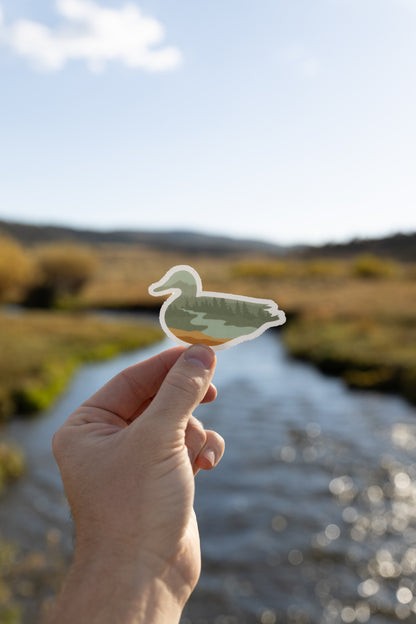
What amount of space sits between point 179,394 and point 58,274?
41.4 meters

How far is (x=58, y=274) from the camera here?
41.5m

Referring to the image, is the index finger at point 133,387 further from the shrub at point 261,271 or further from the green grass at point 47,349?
the shrub at point 261,271

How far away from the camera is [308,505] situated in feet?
34.3

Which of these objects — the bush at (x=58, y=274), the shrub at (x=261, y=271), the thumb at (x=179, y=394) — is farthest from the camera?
the shrub at (x=261, y=271)

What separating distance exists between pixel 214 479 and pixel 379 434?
5196 mm

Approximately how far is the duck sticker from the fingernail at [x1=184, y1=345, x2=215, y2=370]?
0.11 meters

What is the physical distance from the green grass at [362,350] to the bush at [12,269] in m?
22.5

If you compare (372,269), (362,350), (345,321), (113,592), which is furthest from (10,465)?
(372,269)

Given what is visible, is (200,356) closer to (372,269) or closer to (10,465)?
(10,465)

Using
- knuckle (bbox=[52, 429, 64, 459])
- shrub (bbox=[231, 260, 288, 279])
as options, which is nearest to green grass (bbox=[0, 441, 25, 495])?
knuckle (bbox=[52, 429, 64, 459])

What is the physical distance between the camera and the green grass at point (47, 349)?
51.6ft

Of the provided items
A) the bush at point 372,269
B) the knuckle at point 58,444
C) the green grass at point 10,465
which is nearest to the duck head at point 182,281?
the knuckle at point 58,444

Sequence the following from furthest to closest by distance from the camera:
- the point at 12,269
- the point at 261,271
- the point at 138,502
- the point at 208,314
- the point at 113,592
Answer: the point at 261,271
the point at 12,269
the point at 208,314
the point at 138,502
the point at 113,592

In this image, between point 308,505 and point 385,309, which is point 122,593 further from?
point 385,309
